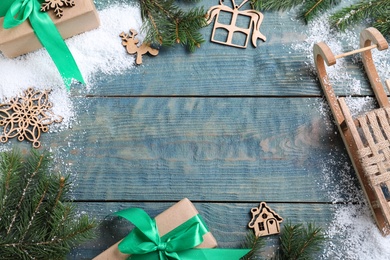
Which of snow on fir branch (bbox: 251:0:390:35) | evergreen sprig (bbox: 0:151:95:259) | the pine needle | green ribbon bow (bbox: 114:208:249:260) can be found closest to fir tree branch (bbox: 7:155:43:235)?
evergreen sprig (bbox: 0:151:95:259)

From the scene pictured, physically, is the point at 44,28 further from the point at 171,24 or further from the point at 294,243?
the point at 294,243

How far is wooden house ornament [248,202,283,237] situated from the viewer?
1021 mm

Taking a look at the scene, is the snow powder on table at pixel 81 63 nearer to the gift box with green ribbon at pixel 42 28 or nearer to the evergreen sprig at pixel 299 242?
the gift box with green ribbon at pixel 42 28

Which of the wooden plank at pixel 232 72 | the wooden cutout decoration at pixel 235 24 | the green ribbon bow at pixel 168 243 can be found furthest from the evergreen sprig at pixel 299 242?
the wooden cutout decoration at pixel 235 24

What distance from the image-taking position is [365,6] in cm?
110

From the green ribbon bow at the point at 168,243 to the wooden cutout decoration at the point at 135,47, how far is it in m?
0.40

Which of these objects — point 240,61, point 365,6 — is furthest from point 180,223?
point 365,6

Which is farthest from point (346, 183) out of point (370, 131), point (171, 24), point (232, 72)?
point (171, 24)

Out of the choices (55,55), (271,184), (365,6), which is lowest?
(271,184)

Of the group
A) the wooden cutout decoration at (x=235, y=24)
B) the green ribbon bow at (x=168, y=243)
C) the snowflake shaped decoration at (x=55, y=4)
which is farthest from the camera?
the wooden cutout decoration at (x=235, y=24)

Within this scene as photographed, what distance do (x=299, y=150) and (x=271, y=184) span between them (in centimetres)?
11

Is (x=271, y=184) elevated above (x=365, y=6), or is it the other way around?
(x=365, y=6)

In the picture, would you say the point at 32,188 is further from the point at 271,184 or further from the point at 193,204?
the point at 271,184

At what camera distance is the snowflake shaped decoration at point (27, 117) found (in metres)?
1.06
